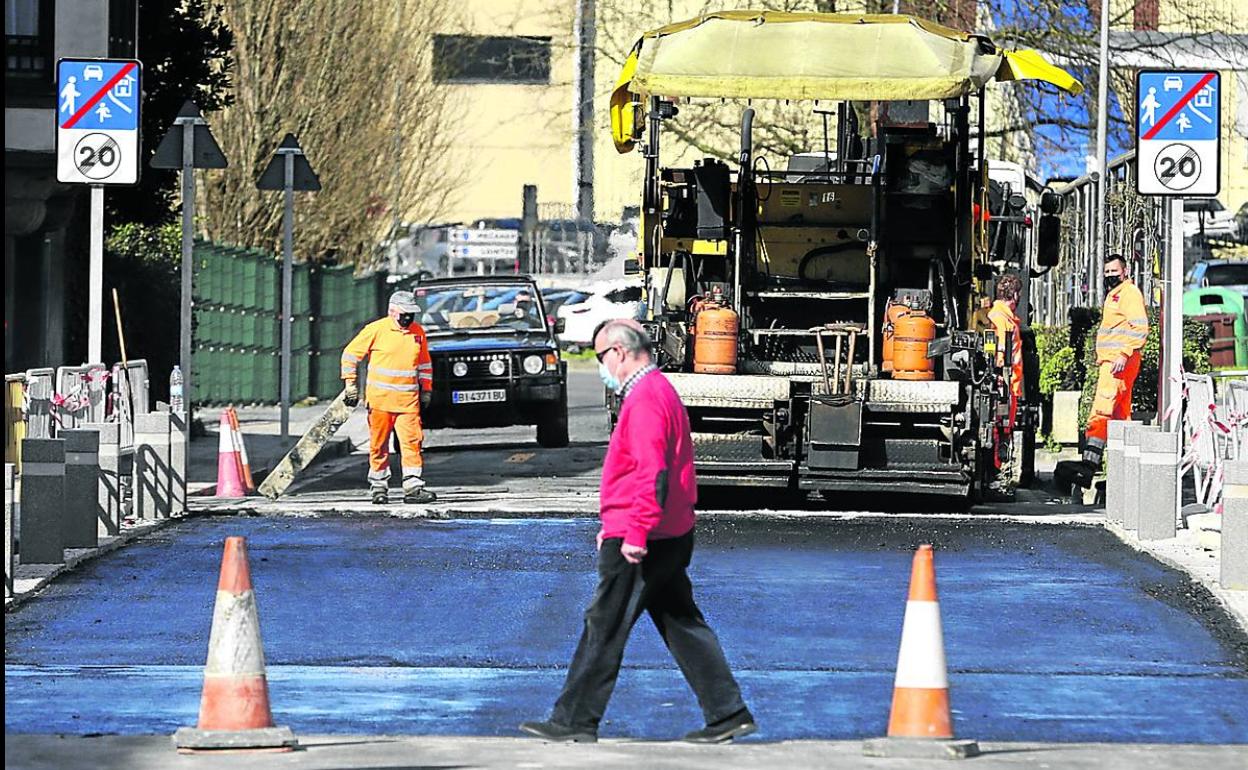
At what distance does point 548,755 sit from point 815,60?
406 inches

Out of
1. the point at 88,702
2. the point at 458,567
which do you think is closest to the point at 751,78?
the point at 458,567

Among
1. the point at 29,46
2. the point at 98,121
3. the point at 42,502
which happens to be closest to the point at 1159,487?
the point at 42,502

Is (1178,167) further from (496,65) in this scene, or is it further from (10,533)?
(496,65)

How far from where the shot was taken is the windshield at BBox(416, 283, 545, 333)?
25.3 metres

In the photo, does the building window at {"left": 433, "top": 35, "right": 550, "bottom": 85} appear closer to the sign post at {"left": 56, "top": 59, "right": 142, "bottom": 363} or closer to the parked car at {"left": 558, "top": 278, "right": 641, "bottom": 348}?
the parked car at {"left": 558, "top": 278, "right": 641, "bottom": 348}

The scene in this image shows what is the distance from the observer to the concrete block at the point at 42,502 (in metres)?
13.8

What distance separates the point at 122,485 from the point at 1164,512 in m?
6.88

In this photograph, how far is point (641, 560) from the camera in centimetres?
866

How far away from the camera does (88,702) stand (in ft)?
31.6

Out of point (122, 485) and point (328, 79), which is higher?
point (328, 79)

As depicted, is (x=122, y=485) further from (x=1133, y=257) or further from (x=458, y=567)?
(x=1133, y=257)

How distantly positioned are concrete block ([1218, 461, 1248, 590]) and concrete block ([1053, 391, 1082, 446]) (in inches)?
446

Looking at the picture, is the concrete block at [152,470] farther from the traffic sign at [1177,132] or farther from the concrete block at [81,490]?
the traffic sign at [1177,132]

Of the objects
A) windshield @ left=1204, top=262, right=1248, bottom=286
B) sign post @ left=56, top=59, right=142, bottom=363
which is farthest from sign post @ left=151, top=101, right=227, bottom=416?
windshield @ left=1204, top=262, right=1248, bottom=286
